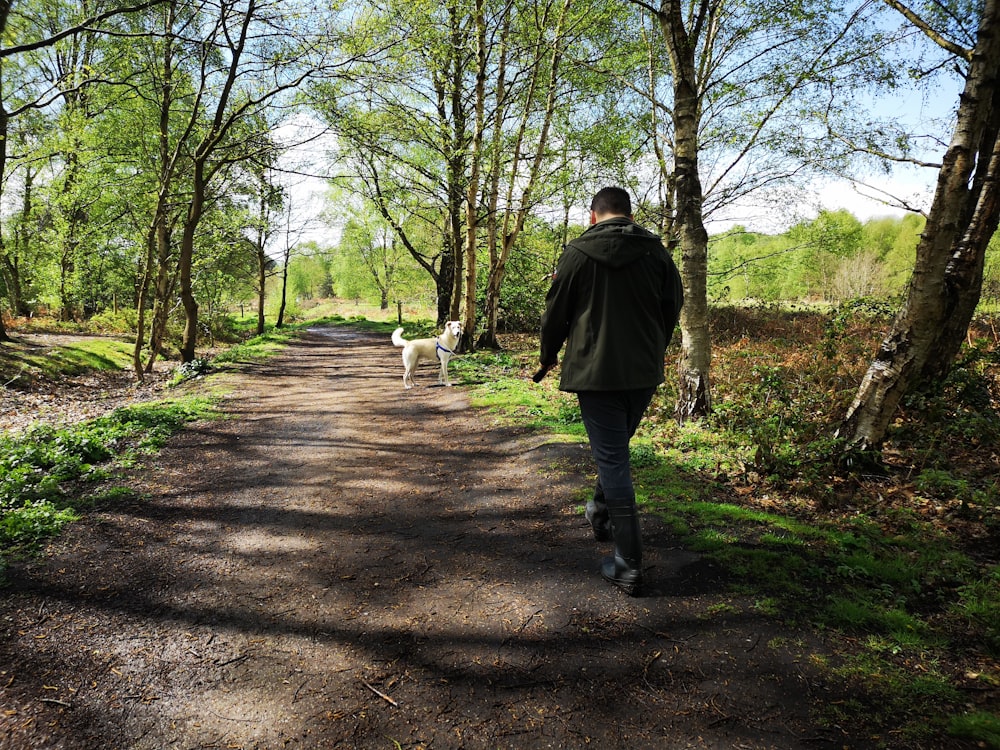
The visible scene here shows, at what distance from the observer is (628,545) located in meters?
3.24

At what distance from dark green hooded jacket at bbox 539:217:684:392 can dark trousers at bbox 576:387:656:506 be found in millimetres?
131

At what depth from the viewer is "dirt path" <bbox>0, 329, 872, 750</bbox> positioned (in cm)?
230

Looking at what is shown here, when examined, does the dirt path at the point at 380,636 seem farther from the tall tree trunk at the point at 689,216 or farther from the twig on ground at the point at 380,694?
the tall tree trunk at the point at 689,216

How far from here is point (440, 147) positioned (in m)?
14.7

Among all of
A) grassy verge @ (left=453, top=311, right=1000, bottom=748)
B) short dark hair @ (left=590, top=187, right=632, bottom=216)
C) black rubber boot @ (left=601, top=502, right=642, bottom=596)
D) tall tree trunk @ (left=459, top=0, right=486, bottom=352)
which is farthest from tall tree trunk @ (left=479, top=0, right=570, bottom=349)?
black rubber boot @ (left=601, top=502, right=642, bottom=596)

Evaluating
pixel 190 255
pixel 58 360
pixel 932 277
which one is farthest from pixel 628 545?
pixel 58 360

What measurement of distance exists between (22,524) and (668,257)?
5550 mm

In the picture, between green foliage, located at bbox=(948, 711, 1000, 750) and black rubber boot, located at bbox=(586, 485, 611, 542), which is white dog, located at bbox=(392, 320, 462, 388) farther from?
green foliage, located at bbox=(948, 711, 1000, 750)

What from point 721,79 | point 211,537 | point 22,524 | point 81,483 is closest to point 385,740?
point 211,537

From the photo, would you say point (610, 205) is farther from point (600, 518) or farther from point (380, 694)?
point (380, 694)

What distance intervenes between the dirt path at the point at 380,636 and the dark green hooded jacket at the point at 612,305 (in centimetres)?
148

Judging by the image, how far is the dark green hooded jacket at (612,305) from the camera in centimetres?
313

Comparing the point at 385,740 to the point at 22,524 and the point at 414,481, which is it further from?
the point at 22,524

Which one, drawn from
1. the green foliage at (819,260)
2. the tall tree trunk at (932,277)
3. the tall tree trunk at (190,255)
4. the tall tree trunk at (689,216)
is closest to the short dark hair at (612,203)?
the tall tree trunk at (932,277)
